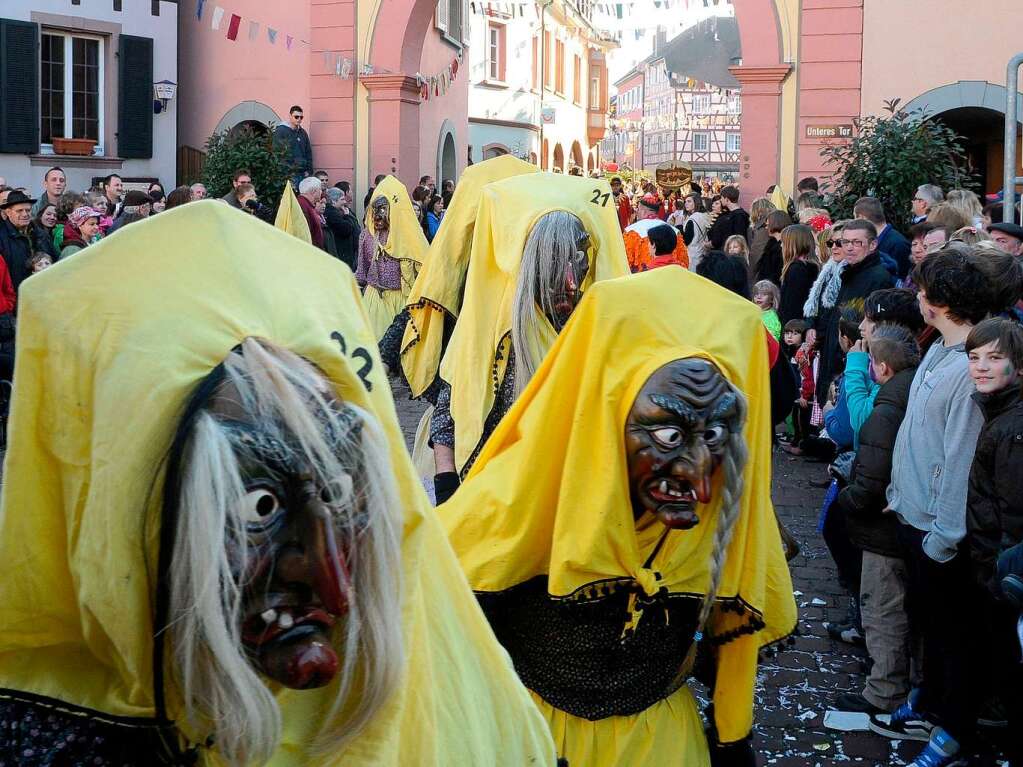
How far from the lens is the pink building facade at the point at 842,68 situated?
16547mm

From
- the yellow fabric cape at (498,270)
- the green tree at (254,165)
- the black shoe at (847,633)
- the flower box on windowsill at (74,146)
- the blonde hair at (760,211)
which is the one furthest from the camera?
the flower box on windowsill at (74,146)

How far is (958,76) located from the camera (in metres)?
16.6

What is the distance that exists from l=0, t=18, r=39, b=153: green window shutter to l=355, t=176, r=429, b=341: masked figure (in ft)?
29.4

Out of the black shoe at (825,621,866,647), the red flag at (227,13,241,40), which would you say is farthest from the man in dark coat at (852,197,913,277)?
the red flag at (227,13,241,40)

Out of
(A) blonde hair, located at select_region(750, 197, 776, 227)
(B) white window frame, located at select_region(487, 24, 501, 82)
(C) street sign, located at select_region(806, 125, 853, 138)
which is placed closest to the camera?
(A) blonde hair, located at select_region(750, 197, 776, 227)

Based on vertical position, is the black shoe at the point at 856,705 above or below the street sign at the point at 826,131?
below

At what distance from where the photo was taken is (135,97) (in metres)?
20.4

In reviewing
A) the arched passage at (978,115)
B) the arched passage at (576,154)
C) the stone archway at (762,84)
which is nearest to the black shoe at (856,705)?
the arched passage at (978,115)

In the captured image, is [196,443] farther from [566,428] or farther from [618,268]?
[618,268]

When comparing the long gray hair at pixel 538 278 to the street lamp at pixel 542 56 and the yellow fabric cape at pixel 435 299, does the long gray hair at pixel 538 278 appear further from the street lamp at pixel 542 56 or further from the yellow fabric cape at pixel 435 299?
the street lamp at pixel 542 56

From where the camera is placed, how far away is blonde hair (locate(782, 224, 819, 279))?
973 centimetres

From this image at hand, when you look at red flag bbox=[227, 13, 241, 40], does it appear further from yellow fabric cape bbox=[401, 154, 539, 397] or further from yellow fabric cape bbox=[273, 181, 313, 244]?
yellow fabric cape bbox=[401, 154, 539, 397]

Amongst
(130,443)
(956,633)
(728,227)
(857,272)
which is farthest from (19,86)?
(130,443)

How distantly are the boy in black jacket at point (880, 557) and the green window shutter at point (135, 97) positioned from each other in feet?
56.4
